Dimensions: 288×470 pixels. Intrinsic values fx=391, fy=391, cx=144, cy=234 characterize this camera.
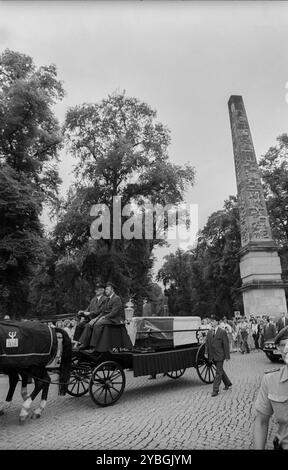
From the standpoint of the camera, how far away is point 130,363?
823cm

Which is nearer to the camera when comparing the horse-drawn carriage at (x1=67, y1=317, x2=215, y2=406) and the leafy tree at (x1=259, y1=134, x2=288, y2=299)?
the horse-drawn carriage at (x1=67, y1=317, x2=215, y2=406)

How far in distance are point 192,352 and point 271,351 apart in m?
4.72

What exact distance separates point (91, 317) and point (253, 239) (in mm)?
14326

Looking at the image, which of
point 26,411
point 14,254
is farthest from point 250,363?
point 14,254

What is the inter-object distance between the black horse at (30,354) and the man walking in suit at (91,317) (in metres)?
0.63

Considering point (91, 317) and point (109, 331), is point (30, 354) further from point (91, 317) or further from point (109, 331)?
point (91, 317)

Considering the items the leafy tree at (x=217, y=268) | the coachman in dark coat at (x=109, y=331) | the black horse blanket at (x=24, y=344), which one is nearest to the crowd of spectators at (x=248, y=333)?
the coachman in dark coat at (x=109, y=331)

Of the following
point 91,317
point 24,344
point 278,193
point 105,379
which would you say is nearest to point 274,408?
point 24,344

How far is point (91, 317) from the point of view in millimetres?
8461

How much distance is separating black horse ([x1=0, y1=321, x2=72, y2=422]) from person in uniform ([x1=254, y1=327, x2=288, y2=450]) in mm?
4592

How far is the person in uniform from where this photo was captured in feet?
9.37

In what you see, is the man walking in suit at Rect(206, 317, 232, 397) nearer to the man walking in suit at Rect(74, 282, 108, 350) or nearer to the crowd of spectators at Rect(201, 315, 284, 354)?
the man walking in suit at Rect(74, 282, 108, 350)
